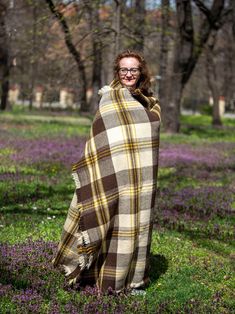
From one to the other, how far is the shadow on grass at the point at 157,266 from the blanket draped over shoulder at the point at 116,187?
0.88m

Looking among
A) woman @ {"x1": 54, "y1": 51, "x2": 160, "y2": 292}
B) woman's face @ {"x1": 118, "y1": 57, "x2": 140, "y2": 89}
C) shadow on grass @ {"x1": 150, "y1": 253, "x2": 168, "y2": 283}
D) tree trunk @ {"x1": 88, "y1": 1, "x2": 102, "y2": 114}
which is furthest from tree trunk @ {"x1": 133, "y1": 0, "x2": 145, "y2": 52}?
woman @ {"x1": 54, "y1": 51, "x2": 160, "y2": 292}

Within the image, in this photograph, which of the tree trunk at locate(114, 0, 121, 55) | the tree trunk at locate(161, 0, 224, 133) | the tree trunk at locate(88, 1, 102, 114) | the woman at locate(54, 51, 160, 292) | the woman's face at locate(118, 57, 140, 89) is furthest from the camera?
the tree trunk at locate(161, 0, 224, 133)

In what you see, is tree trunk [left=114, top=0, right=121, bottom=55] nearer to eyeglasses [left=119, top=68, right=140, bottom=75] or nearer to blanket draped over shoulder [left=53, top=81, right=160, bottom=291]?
eyeglasses [left=119, top=68, right=140, bottom=75]

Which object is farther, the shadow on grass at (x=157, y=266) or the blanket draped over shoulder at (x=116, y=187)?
the shadow on grass at (x=157, y=266)

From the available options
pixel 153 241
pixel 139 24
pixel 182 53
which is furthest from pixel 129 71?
pixel 182 53

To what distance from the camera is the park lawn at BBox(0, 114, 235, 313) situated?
5.43 meters

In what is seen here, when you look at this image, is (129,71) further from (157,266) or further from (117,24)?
(117,24)

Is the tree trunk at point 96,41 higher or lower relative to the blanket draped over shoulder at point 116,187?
higher

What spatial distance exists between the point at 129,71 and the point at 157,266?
2.39 m

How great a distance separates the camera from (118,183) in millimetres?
5426

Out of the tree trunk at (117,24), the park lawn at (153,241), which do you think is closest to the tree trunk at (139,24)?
the tree trunk at (117,24)

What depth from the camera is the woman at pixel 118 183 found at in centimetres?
543

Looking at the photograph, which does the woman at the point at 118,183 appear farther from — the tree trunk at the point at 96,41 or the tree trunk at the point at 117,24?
the tree trunk at the point at 117,24

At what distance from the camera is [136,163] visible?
17.9ft
